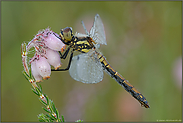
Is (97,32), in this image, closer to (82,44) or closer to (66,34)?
(82,44)

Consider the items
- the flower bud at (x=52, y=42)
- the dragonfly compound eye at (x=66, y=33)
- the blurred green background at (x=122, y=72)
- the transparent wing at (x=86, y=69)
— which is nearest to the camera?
the flower bud at (x=52, y=42)

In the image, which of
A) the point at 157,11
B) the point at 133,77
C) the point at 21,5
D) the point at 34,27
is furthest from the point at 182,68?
the point at 21,5

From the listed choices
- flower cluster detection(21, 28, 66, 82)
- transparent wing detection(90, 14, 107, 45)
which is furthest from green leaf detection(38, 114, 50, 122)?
transparent wing detection(90, 14, 107, 45)

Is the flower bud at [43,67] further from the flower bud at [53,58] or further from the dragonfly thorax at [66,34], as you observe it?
the dragonfly thorax at [66,34]

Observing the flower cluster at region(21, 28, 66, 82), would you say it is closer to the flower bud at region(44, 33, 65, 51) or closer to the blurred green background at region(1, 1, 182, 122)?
the flower bud at region(44, 33, 65, 51)

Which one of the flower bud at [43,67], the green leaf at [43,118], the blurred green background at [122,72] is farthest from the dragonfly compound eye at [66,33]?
the blurred green background at [122,72]

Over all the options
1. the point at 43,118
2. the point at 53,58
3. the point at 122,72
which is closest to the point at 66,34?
the point at 53,58

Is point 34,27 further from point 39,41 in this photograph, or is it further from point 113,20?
point 39,41
